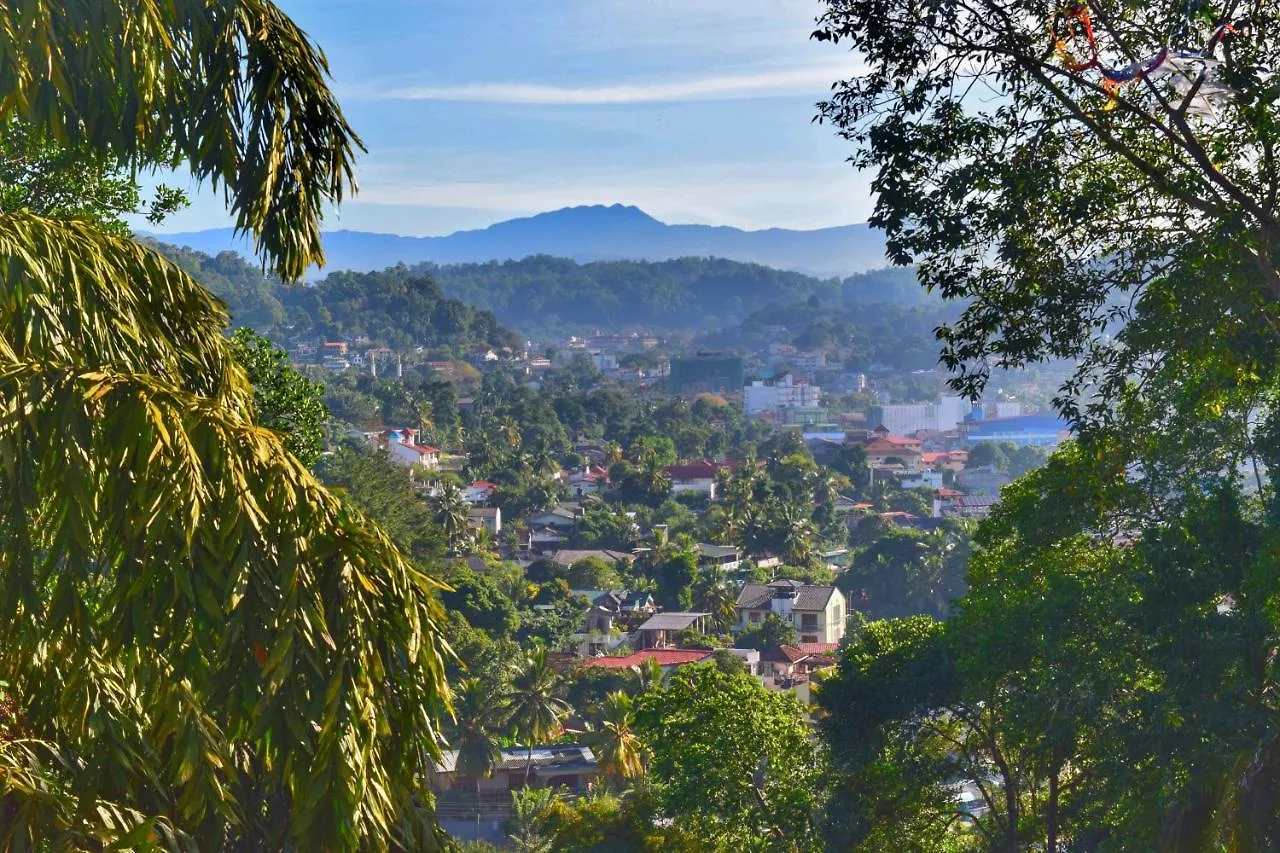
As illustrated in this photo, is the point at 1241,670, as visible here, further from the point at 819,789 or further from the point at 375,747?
the point at 375,747

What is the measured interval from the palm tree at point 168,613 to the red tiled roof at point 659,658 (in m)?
26.3

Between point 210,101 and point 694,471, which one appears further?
point 694,471

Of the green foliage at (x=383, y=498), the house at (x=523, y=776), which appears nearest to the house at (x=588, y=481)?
the green foliage at (x=383, y=498)

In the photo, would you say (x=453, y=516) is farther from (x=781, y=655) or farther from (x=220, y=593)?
(x=220, y=593)

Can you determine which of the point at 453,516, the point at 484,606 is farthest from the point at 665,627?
the point at 453,516

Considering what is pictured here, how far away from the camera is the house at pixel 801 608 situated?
36.8 metres

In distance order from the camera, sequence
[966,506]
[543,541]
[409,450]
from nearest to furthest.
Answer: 1. [543,541]
2. [409,450]
3. [966,506]

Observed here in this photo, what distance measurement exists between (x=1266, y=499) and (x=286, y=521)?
8362mm

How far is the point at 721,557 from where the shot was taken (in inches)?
1778

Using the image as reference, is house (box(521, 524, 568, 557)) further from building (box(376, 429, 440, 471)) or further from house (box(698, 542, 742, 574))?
building (box(376, 429, 440, 471))

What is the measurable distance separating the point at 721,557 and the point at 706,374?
77.2 m

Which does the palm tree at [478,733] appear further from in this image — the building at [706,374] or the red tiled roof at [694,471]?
the building at [706,374]

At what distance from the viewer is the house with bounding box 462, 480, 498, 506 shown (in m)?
53.8

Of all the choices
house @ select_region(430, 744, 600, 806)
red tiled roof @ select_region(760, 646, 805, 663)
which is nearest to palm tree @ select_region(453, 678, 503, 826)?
house @ select_region(430, 744, 600, 806)
